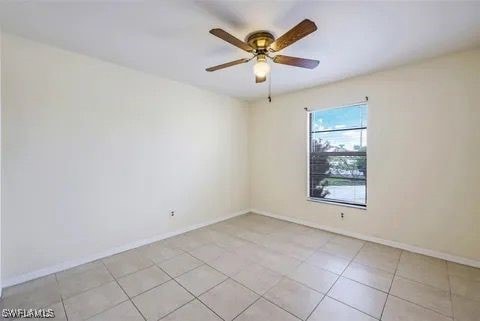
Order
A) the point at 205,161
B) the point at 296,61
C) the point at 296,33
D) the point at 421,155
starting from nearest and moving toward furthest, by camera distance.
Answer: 1. the point at 296,33
2. the point at 296,61
3. the point at 421,155
4. the point at 205,161

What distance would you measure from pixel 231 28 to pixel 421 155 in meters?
2.73

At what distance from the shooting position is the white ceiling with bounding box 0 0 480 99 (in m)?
1.77

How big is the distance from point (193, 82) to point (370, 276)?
11.3 ft

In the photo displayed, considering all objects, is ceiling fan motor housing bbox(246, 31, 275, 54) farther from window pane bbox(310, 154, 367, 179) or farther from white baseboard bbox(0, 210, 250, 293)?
white baseboard bbox(0, 210, 250, 293)

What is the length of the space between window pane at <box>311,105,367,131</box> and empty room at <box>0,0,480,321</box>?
0.11 ft

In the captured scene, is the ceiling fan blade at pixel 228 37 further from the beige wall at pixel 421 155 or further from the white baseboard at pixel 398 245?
the white baseboard at pixel 398 245

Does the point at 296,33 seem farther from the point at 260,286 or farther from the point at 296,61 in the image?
the point at 260,286

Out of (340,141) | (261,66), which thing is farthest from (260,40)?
(340,141)

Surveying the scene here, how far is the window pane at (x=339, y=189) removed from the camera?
340 centimetres

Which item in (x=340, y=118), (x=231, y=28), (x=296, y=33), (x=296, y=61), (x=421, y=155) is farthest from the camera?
(x=340, y=118)

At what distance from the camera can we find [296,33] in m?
1.71

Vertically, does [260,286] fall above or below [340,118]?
below

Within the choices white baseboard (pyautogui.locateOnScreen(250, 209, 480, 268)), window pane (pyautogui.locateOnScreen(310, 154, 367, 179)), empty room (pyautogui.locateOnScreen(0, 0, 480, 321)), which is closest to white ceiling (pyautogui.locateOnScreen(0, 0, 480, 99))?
empty room (pyautogui.locateOnScreen(0, 0, 480, 321))

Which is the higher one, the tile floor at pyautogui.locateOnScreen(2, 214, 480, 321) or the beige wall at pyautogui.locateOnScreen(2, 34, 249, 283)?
the beige wall at pyautogui.locateOnScreen(2, 34, 249, 283)
